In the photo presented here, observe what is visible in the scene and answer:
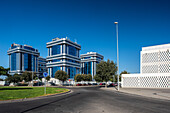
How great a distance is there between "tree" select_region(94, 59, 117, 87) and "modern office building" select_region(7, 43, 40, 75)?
109 m

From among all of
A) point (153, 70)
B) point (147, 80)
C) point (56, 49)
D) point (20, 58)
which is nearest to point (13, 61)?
point (20, 58)

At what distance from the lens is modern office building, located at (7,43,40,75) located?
128 meters

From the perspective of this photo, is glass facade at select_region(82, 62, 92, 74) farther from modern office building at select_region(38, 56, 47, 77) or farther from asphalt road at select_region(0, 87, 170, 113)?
asphalt road at select_region(0, 87, 170, 113)

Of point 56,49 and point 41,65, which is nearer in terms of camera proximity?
point 56,49

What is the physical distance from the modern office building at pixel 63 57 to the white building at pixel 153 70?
229 feet

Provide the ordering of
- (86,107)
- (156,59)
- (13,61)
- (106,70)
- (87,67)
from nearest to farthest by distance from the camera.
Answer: (86,107) → (106,70) → (156,59) → (13,61) → (87,67)

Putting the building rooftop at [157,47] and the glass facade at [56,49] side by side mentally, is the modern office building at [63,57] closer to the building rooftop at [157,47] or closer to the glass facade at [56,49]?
the glass facade at [56,49]

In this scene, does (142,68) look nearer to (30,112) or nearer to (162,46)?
(162,46)

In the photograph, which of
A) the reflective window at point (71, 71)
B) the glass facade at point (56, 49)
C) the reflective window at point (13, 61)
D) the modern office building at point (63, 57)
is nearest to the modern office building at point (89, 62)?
the modern office building at point (63, 57)

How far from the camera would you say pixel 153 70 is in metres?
41.9

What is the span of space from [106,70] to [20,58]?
114 m

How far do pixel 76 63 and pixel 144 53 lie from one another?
7924 cm

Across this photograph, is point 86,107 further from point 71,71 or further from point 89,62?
point 89,62

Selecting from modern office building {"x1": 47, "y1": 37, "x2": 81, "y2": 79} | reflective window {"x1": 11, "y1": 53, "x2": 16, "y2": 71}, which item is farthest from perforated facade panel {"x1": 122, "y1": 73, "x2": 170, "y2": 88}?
reflective window {"x1": 11, "y1": 53, "x2": 16, "y2": 71}
